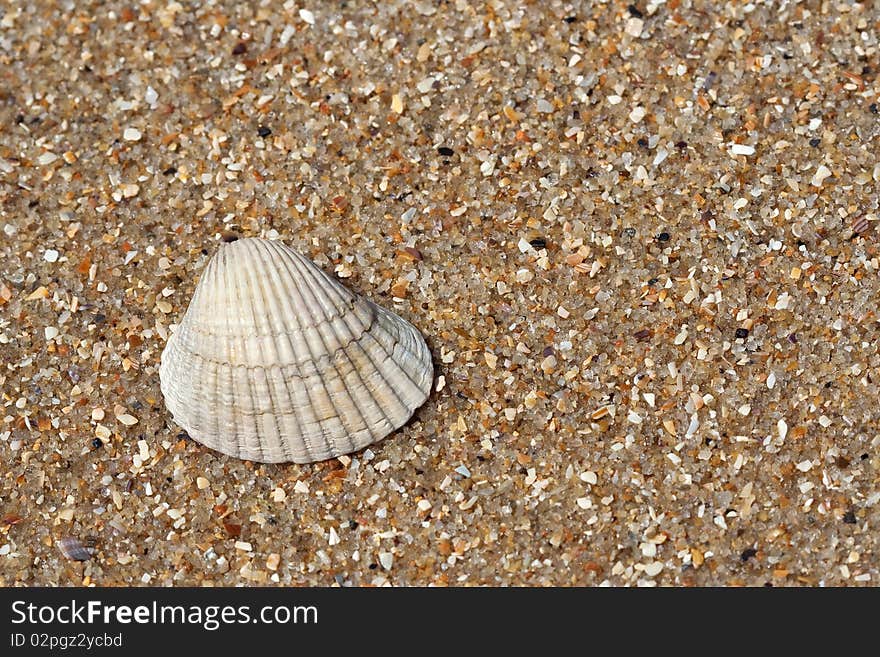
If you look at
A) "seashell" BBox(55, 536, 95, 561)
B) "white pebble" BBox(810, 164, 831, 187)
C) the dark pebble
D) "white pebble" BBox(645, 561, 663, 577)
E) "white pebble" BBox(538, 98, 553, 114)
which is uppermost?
"white pebble" BBox(538, 98, 553, 114)

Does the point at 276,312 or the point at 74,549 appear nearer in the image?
the point at 276,312

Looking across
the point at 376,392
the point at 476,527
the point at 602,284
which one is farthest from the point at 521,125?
the point at 476,527

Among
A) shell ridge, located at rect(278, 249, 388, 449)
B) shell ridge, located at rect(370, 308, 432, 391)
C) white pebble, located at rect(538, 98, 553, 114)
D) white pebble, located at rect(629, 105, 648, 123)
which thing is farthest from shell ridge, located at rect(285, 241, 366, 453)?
white pebble, located at rect(629, 105, 648, 123)

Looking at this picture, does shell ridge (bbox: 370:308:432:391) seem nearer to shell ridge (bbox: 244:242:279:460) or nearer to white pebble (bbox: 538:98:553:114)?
shell ridge (bbox: 244:242:279:460)

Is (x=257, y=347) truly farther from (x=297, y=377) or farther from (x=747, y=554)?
(x=747, y=554)

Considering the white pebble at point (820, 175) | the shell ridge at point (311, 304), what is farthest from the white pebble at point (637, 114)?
the shell ridge at point (311, 304)

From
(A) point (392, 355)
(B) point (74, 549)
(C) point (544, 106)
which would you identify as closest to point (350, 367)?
(A) point (392, 355)

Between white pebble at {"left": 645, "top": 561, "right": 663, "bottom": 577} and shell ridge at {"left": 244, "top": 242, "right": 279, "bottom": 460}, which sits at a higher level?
shell ridge at {"left": 244, "top": 242, "right": 279, "bottom": 460}
